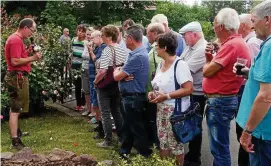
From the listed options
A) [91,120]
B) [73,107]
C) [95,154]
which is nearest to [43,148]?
[95,154]

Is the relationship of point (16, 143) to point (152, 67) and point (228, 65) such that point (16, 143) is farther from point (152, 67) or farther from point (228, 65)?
point (228, 65)

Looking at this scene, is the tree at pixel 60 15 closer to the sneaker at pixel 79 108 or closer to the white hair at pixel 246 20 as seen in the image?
the sneaker at pixel 79 108

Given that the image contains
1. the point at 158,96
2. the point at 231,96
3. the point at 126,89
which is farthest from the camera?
the point at 126,89

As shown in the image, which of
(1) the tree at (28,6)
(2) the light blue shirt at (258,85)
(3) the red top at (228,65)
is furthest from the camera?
(1) the tree at (28,6)

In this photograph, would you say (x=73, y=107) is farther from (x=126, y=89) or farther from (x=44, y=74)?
(x=126, y=89)

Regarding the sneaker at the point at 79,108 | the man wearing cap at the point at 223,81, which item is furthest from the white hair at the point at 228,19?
the sneaker at the point at 79,108

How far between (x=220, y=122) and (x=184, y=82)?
0.57 meters

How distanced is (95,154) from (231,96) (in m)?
2.29

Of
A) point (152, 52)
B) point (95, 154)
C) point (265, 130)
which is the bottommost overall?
point (95, 154)

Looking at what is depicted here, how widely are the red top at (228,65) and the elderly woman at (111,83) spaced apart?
1.69 m

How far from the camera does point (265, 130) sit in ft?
9.84

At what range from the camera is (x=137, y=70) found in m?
4.83

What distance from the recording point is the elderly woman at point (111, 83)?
534 centimetres

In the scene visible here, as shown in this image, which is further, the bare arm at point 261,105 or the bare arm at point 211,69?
the bare arm at point 211,69
